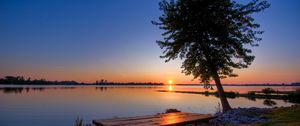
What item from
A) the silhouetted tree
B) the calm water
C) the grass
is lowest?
the calm water

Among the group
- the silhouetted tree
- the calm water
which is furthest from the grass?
the calm water

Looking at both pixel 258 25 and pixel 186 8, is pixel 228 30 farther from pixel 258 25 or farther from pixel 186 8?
pixel 186 8

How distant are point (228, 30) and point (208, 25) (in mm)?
1675

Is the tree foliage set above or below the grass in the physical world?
above

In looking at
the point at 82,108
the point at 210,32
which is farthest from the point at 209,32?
the point at 82,108

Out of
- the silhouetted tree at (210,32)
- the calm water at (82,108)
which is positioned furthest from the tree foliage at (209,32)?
the calm water at (82,108)

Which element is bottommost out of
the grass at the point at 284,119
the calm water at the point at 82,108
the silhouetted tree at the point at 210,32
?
the calm water at the point at 82,108

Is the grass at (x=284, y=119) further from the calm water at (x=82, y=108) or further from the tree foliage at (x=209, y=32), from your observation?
the calm water at (x=82, y=108)

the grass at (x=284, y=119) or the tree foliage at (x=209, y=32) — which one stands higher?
the tree foliage at (x=209, y=32)

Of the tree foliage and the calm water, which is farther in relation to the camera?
the calm water

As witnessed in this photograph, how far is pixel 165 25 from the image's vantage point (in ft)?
63.3

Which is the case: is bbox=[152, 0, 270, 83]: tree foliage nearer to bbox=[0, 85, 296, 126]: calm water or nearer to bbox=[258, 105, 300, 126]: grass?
bbox=[258, 105, 300, 126]: grass

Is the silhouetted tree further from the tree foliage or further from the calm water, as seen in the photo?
the calm water

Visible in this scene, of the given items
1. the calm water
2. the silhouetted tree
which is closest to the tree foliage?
the silhouetted tree
